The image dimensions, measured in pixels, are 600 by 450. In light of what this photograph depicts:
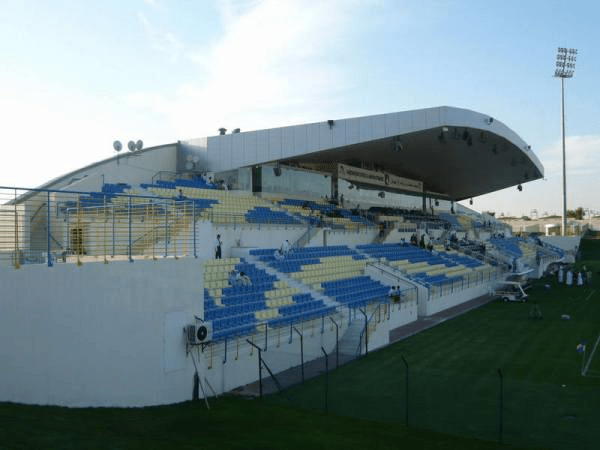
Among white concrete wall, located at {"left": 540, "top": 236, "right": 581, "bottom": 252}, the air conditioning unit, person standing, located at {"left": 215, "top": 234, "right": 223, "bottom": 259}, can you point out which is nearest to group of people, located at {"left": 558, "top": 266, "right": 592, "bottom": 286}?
person standing, located at {"left": 215, "top": 234, "right": 223, "bottom": 259}

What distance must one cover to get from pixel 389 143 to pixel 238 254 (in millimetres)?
13799

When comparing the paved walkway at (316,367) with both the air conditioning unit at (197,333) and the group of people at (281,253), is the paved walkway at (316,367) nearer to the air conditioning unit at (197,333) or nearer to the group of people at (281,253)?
the air conditioning unit at (197,333)

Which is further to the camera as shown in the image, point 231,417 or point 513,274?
point 513,274

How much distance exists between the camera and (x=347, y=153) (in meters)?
34.7

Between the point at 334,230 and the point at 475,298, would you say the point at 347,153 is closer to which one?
the point at 334,230

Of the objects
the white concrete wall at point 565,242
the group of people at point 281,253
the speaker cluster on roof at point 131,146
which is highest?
the speaker cluster on roof at point 131,146

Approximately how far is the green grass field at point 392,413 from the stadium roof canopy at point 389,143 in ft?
48.3

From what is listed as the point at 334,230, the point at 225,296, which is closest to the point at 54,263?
the point at 225,296

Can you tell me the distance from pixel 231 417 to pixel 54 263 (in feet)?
14.0

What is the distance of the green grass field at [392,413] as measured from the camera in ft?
29.3

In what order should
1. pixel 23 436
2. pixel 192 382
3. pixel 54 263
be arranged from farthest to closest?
1. pixel 192 382
2. pixel 54 263
3. pixel 23 436

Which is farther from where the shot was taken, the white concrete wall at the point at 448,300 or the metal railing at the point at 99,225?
the white concrete wall at the point at 448,300

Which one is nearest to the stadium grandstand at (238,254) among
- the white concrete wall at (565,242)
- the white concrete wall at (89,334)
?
the white concrete wall at (89,334)

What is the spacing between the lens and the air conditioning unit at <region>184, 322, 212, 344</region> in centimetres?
1180
